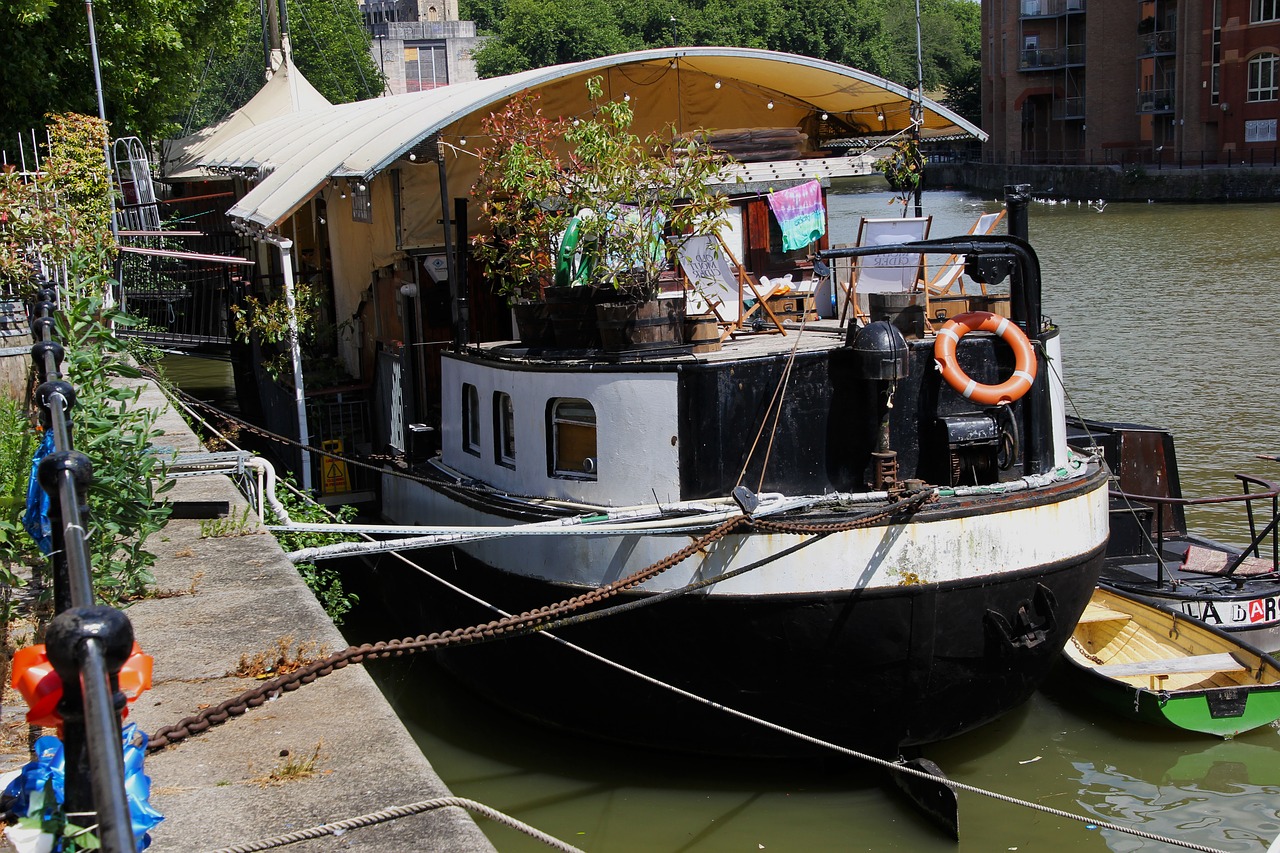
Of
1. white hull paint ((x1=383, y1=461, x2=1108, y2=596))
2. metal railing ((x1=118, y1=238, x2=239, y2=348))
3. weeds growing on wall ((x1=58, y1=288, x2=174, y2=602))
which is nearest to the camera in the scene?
weeds growing on wall ((x1=58, y1=288, x2=174, y2=602))

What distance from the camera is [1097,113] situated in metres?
73.0

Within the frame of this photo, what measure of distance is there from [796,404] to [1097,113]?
71320mm

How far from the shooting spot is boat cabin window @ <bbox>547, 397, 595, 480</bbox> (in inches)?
349

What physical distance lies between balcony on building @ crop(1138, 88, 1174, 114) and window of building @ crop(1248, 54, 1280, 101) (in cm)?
661

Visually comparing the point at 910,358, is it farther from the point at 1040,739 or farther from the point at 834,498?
the point at 1040,739

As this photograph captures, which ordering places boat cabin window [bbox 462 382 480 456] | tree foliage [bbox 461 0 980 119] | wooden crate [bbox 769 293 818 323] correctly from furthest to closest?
tree foliage [bbox 461 0 980 119] < wooden crate [bbox 769 293 818 323] < boat cabin window [bbox 462 382 480 456]

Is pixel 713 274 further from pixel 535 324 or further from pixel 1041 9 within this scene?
pixel 1041 9

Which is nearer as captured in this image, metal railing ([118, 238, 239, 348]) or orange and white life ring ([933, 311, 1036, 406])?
Answer: orange and white life ring ([933, 311, 1036, 406])

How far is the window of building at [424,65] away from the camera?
11338 cm

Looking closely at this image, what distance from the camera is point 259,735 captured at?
15.3 ft

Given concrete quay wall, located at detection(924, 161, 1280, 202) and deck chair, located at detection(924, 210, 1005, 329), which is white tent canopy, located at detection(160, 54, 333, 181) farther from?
concrete quay wall, located at detection(924, 161, 1280, 202)

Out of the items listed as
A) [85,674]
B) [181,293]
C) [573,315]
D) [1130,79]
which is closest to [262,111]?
[181,293]

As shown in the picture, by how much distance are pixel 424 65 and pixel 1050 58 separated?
187 feet

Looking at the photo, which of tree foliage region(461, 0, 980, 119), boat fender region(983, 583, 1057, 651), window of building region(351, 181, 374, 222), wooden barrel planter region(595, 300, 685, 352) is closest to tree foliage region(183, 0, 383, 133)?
tree foliage region(461, 0, 980, 119)
